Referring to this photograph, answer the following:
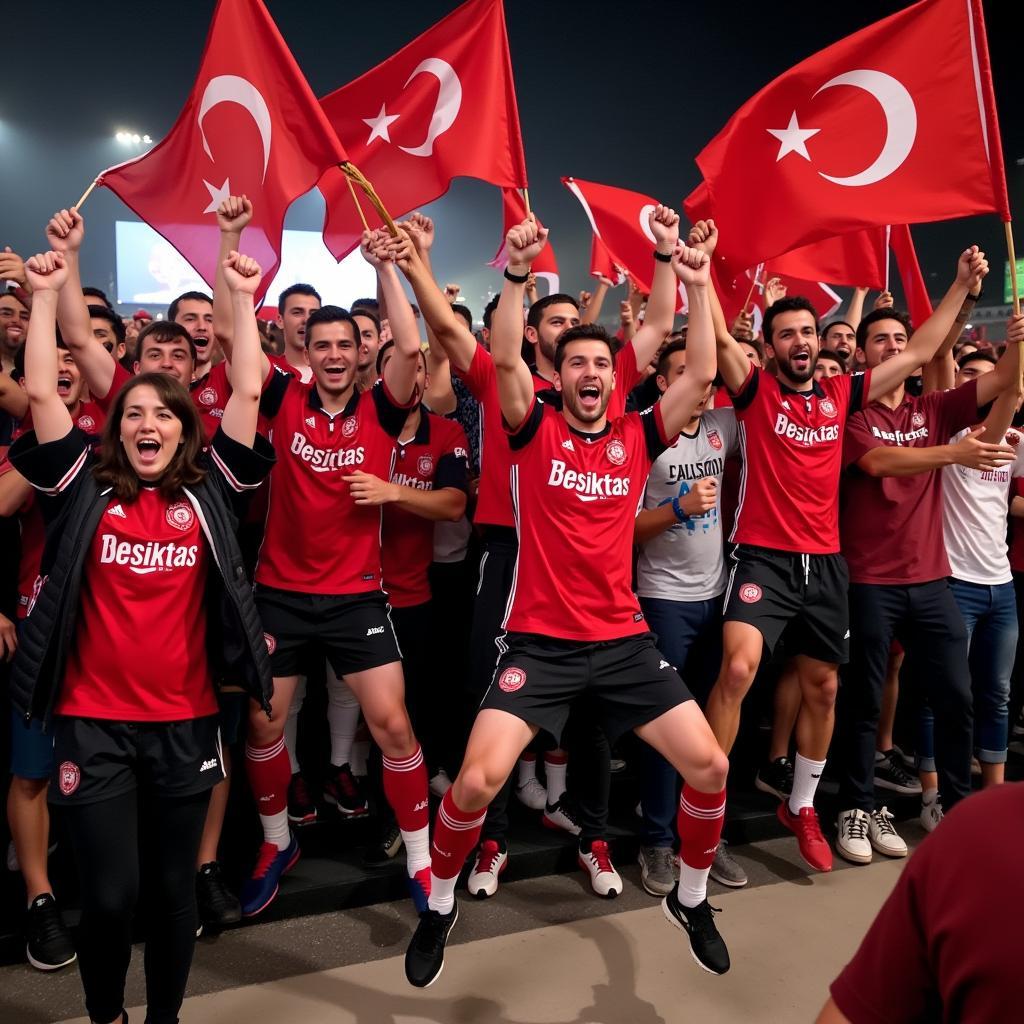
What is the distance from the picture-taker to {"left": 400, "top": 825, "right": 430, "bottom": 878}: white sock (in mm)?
3584

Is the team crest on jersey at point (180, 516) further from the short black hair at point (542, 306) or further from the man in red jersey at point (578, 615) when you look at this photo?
the short black hair at point (542, 306)

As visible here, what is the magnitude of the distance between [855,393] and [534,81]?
1339cm

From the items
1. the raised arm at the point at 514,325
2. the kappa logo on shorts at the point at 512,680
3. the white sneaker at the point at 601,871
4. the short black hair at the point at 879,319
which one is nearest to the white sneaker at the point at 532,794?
the white sneaker at the point at 601,871

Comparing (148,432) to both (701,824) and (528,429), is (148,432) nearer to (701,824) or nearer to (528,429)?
(528,429)

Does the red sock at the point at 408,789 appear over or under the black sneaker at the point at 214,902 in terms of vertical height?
over

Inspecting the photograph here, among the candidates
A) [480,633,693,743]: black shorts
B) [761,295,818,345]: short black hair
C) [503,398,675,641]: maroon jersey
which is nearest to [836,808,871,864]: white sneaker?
[480,633,693,743]: black shorts

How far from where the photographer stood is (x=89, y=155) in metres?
16.7

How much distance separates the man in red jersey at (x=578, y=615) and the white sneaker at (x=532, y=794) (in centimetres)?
115

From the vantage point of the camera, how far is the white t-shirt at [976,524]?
4.43 metres

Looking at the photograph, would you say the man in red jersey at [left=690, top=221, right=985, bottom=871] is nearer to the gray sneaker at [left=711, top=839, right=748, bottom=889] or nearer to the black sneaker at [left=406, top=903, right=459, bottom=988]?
the gray sneaker at [left=711, top=839, right=748, bottom=889]

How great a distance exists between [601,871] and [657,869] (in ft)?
0.82

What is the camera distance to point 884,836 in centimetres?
421

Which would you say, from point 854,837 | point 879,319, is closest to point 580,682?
point 854,837

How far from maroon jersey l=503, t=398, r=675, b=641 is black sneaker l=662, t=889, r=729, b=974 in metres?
1.03
